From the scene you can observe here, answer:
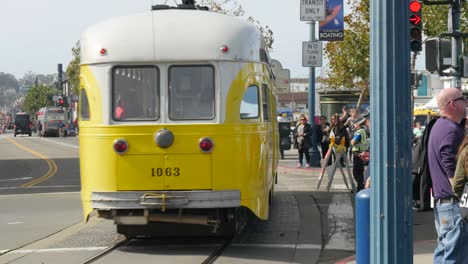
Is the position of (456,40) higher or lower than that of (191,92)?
higher

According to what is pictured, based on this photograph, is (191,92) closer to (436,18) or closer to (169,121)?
(169,121)

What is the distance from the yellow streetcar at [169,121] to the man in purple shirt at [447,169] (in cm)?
418

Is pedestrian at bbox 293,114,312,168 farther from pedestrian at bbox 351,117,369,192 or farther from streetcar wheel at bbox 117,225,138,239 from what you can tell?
streetcar wheel at bbox 117,225,138,239

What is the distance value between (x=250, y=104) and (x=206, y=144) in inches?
41.3

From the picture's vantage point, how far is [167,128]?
10312mm

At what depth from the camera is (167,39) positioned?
10508mm

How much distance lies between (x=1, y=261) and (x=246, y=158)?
3352 millimetres

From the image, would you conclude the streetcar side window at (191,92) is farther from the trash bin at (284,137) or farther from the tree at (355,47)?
the tree at (355,47)

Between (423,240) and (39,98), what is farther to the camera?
(39,98)

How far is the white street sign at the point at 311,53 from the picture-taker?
23688 millimetres

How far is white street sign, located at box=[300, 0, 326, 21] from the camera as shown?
76.8ft

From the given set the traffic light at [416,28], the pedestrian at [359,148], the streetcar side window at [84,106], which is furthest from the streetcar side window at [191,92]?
the pedestrian at [359,148]

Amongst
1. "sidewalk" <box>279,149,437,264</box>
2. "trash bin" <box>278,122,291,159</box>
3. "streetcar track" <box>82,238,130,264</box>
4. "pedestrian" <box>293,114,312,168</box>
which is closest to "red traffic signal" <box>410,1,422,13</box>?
"sidewalk" <box>279,149,437,264</box>

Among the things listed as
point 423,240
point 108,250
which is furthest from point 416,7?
point 108,250
